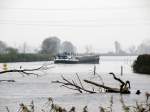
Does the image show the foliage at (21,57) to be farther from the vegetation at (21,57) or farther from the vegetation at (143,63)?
the vegetation at (143,63)

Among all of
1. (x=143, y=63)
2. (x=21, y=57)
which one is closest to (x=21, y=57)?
(x=21, y=57)

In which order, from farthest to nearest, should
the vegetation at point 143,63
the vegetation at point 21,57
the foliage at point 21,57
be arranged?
1. the foliage at point 21,57
2. the vegetation at point 21,57
3. the vegetation at point 143,63

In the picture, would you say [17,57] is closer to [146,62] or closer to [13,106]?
[146,62]

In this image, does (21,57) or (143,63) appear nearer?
(143,63)

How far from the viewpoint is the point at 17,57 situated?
116m

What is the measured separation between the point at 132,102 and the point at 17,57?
9100 cm

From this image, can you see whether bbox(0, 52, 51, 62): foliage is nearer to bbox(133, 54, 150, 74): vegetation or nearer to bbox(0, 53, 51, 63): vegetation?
bbox(0, 53, 51, 63): vegetation

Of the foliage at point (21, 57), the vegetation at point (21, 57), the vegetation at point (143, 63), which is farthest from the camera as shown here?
the foliage at point (21, 57)

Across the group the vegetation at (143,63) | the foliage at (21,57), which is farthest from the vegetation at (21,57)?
the vegetation at (143,63)

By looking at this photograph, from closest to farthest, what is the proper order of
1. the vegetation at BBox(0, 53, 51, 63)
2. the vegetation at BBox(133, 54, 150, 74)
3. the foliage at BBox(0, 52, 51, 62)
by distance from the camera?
the vegetation at BBox(133, 54, 150, 74) < the vegetation at BBox(0, 53, 51, 63) < the foliage at BBox(0, 52, 51, 62)

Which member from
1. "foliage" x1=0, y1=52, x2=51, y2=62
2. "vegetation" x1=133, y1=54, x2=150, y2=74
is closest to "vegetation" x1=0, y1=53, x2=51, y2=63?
"foliage" x1=0, y1=52, x2=51, y2=62

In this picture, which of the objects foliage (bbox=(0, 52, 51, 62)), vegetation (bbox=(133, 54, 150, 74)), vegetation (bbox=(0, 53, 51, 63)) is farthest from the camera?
foliage (bbox=(0, 52, 51, 62))

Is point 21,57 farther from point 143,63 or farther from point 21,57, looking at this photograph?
point 143,63

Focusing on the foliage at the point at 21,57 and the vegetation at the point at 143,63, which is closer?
the vegetation at the point at 143,63
